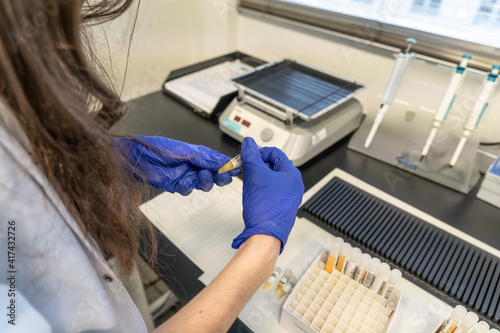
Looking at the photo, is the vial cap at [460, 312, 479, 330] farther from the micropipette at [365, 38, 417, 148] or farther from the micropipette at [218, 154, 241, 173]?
the micropipette at [365, 38, 417, 148]

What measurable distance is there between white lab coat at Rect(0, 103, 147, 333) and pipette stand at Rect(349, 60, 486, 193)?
103 centimetres

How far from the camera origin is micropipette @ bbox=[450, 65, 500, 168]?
0.96 meters

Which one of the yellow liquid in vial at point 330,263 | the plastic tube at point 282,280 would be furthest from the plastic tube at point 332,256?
the plastic tube at point 282,280

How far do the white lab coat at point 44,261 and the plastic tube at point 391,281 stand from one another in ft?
2.01

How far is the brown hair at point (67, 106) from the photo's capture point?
1.21ft

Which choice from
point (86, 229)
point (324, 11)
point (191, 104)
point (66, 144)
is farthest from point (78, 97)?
point (324, 11)

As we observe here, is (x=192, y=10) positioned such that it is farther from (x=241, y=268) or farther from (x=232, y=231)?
(x=241, y=268)

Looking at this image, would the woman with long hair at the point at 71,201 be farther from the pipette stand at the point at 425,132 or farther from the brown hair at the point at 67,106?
the pipette stand at the point at 425,132

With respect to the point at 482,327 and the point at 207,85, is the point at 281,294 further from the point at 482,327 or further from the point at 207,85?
the point at 207,85

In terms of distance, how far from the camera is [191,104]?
1452 mm

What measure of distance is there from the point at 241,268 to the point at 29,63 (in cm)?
48

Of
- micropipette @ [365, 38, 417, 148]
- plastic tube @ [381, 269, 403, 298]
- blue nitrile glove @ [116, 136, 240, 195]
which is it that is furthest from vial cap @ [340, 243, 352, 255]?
micropipette @ [365, 38, 417, 148]

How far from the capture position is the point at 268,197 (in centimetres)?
74

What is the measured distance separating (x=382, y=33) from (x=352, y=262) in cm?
101
